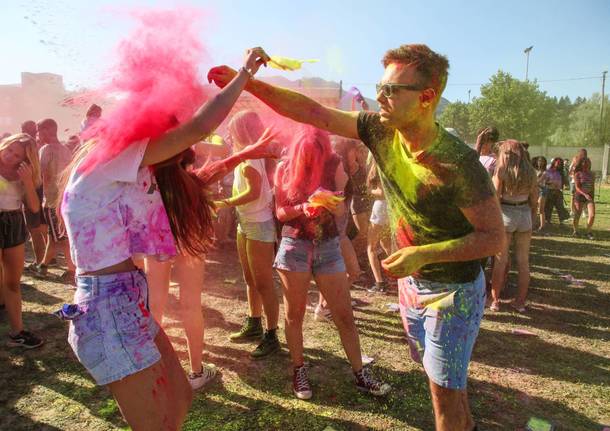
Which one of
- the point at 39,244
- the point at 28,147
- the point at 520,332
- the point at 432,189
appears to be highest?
the point at 28,147

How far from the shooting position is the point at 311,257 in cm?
324

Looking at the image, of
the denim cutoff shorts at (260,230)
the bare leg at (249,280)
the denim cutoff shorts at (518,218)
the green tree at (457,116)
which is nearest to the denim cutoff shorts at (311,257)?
the denim cutoff shorts at (260,230)

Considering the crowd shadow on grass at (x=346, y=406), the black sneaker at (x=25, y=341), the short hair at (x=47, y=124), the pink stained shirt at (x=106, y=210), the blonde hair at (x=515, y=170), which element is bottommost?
the crowd shadow on grass at (x=346, y=406)

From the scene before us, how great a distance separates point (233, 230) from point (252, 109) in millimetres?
6338

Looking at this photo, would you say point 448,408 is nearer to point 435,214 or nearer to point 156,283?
point 435,214

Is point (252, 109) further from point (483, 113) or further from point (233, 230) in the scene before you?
point (483, 113)

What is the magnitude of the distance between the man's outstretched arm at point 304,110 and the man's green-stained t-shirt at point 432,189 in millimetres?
155

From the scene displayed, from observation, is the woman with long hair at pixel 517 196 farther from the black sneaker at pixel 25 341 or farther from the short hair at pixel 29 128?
the short hair at pixel 29 128

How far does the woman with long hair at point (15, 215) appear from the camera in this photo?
3.99 m

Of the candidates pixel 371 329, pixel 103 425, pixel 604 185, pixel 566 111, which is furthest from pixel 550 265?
pixel 566 111

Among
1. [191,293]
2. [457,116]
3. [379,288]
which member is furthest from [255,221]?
[457,116]

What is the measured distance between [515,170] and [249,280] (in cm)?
350

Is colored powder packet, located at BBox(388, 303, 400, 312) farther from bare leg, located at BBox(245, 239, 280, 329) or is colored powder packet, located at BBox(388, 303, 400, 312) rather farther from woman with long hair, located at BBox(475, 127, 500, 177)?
woman with long hair, located at BBox(475, 127, 500, 177)

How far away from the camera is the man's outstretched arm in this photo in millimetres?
2418
